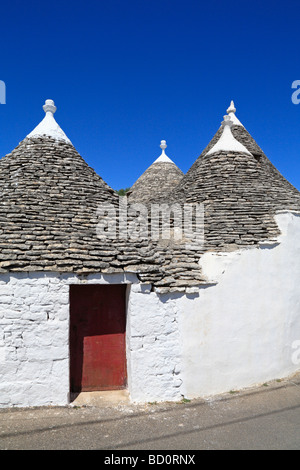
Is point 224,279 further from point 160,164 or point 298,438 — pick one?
point 160,164

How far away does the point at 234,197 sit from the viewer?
744 cm

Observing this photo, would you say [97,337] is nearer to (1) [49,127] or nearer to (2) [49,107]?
(1) [49,127]

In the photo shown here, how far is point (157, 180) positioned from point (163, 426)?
1065 cm

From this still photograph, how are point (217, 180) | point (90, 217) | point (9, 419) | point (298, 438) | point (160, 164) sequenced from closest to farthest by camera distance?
point (298, 438) < point (9, 419) < point (90, 217) < point (217, 180) < point (160, 164)

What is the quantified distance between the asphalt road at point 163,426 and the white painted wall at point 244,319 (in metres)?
0.49

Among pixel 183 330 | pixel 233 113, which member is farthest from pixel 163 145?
pixel 183 330

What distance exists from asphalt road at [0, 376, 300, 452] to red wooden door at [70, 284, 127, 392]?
0.63m

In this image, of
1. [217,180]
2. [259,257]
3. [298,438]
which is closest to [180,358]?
[298,438]

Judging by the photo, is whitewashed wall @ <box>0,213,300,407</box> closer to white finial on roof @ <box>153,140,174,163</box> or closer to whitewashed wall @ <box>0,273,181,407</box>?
whitewashed wall @ <box>0,273,181,407</box>

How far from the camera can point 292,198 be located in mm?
7547

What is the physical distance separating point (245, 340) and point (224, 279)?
128 centimetres

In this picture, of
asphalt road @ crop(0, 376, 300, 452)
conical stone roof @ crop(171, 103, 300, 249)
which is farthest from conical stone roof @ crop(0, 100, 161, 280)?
asphalt road @ crop(0, 376, 300, 452)
